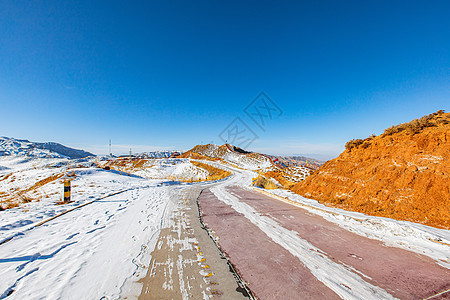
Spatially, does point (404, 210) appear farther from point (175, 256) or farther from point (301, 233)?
point (175, 256)

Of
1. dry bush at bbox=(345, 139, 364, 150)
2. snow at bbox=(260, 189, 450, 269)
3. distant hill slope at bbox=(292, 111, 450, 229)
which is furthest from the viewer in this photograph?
dry bush at bbox=(345, 139, 364, 150)

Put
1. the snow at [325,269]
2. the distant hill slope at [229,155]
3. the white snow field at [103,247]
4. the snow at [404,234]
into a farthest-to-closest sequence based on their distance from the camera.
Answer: the distant hill slope at [229,155] → the snow at [404,234] → the white snow field at [103,247] → the snow at [325,269]

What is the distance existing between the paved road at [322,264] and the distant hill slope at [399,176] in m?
2.80

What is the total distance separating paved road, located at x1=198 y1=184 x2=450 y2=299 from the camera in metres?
2.59

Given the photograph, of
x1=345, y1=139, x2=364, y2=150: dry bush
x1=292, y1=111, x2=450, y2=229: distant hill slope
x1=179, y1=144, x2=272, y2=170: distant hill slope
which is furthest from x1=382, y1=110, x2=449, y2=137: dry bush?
x1=179, y1=144, x2=272, y2=170: distant hill slope

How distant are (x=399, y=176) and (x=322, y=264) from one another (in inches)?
238

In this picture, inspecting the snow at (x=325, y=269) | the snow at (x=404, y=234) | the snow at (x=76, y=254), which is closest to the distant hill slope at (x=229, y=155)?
the snow at (x=404, y=234)

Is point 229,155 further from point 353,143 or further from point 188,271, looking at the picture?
point 188,271

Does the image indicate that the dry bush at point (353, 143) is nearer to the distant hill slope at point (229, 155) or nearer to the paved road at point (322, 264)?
the paved road at point (322, 264)

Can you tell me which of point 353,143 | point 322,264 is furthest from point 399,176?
point 322,264

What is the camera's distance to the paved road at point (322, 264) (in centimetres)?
259

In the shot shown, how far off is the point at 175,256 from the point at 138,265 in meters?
0.70

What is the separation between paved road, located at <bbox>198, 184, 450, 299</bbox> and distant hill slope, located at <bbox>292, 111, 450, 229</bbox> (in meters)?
2.80

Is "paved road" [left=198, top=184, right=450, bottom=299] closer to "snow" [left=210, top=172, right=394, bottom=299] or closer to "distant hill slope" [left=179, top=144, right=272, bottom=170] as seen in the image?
"snow" [left=210, top=172, right=394, bottom=299]
